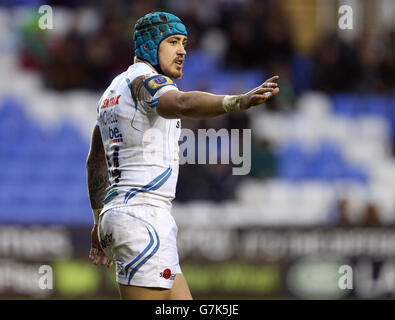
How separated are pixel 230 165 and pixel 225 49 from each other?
3.38 metres

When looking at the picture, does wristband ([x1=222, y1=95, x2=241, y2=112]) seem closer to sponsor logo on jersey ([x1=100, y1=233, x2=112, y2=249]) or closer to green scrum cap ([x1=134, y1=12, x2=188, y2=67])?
green scrum cap ([x1=134, y1=12, x2=188, y2=67])

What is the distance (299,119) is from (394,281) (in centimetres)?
385

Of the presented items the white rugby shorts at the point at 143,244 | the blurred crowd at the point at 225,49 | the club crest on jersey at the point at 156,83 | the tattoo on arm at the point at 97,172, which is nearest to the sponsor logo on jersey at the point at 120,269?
the white rugby shorts at the point at 143,244

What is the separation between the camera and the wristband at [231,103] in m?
4.14

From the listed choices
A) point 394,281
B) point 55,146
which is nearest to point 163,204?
point 394,281

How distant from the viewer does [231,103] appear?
416 cm

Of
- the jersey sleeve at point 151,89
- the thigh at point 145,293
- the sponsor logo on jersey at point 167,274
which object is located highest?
the jersey sleeve at point 151,89

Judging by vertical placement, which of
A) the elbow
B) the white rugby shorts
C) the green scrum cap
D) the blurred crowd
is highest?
the blurred crowd

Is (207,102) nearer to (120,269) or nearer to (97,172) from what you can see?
(120,269)

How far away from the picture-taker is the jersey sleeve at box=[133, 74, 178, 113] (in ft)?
14.6

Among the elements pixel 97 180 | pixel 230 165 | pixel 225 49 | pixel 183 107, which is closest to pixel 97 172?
pixel 97 180

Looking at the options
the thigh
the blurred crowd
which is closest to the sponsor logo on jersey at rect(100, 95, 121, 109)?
the thigh

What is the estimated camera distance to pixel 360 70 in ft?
46.8

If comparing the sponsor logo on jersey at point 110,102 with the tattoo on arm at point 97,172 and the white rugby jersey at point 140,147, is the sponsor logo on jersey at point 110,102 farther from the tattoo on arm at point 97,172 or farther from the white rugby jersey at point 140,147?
the tattoo on arm at point 97,172
